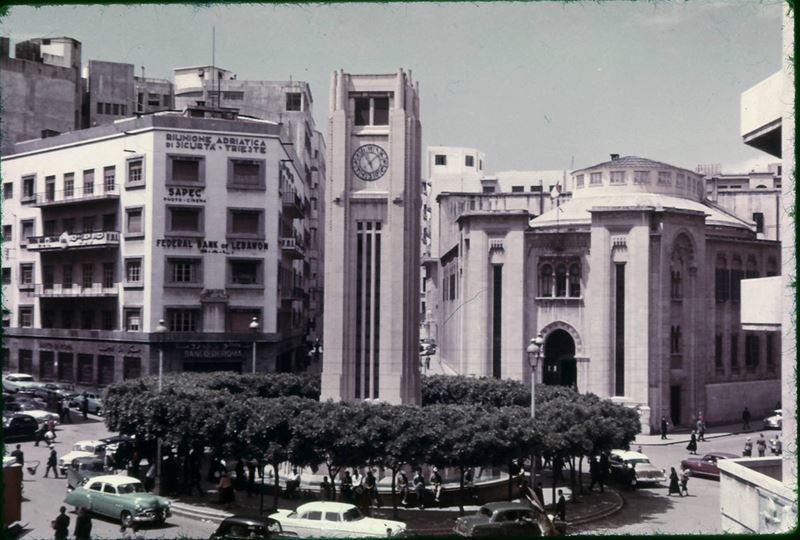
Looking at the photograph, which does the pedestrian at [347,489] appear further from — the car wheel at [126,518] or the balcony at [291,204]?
the balcony at [291,204]

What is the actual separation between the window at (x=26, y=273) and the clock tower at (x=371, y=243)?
2477 centimetres

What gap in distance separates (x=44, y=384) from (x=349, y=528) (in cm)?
3421

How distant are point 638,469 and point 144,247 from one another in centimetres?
3106

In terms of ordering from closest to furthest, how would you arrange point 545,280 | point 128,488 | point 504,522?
point 504,522 → point 128,488 → point 545,280

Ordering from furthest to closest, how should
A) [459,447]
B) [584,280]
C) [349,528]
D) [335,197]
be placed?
[584,280]
[335,197]
[459,447]
[349,528]

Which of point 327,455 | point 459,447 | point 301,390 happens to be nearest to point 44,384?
point 301,390

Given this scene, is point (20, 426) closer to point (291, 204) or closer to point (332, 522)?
point (332, 522)

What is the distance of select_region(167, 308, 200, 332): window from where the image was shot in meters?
52.3

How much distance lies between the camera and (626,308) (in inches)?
2160

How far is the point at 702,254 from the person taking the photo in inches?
2234

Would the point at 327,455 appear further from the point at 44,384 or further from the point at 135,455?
the point at 44,384

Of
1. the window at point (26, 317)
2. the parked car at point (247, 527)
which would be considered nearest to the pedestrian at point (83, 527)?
the parked car at point (247, 527)

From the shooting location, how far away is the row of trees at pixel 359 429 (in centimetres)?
2859

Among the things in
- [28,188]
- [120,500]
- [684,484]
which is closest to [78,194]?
[28,188]
